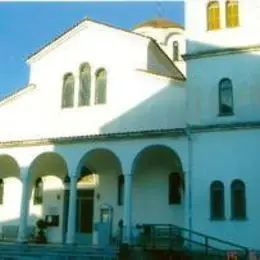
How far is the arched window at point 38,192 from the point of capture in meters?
29.8

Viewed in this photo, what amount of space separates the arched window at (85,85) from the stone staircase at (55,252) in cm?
784

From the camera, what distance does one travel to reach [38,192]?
2998 cm

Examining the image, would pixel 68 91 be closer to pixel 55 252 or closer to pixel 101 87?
pixel 101 87

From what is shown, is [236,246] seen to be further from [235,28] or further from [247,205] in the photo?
[235,28]

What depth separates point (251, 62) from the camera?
23.3 metres

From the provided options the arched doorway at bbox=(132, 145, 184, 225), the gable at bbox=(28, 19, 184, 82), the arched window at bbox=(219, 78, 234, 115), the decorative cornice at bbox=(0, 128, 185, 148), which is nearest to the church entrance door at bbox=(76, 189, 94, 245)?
the arched doorway at bbox=(132, 145, 184, 225)

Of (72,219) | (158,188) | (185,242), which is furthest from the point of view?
(158,188)

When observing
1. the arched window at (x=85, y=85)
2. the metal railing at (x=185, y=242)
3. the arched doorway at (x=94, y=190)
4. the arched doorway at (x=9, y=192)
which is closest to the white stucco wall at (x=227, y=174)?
the metal railing at (x=185, y=242)

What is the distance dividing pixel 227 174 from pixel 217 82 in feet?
13.4

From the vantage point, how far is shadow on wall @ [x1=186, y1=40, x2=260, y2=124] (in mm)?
Answer: 23000

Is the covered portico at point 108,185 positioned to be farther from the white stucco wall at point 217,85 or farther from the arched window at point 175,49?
the arched window at point 175,49

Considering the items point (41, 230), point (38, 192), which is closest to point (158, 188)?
point (41, 230)

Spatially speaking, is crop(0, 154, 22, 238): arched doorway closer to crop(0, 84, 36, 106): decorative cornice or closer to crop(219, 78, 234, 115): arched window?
crop(0, 84, 36, 106): decorative cornice

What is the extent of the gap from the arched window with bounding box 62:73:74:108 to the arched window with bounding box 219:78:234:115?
8406 mm
